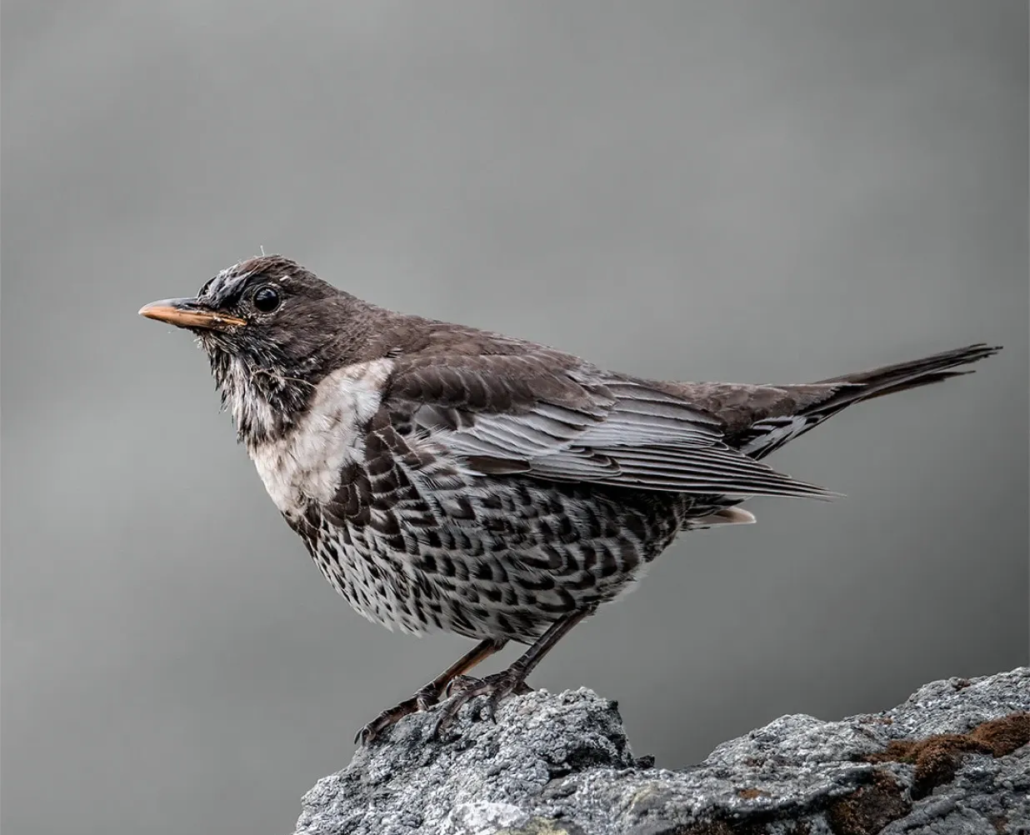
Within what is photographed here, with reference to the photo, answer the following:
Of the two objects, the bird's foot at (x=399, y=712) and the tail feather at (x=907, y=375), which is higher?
the tail feather at (x=907, y=375)

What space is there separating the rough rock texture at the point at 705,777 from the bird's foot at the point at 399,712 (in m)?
0.08

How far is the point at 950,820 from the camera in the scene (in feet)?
10.9

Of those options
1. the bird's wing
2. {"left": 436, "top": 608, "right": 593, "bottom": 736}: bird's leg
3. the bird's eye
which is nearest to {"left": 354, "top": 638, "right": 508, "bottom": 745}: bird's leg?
{"left": 436, "top": 608, "right": 593, "bottom": 736}: bird's leg

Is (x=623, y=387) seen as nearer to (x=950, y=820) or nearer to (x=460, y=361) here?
(x=460, y=361)

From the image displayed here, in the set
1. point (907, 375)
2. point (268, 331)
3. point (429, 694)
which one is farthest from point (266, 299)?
point (907, 375)

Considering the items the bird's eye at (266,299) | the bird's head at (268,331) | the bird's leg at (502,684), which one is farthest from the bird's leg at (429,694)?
the bird's eye at (266,299)

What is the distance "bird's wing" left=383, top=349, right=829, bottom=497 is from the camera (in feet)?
14.5

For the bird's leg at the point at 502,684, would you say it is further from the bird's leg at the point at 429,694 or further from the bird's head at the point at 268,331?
the bird's head at the point at 268,331

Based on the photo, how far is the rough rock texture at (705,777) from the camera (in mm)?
3336

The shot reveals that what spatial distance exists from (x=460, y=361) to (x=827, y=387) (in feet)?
4.98

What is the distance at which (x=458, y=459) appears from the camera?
4367 mm

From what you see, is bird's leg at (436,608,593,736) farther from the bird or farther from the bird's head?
the bird's head

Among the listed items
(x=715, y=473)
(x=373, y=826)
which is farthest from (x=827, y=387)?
(x=373, y=826)

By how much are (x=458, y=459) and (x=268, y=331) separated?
0.92 meters
